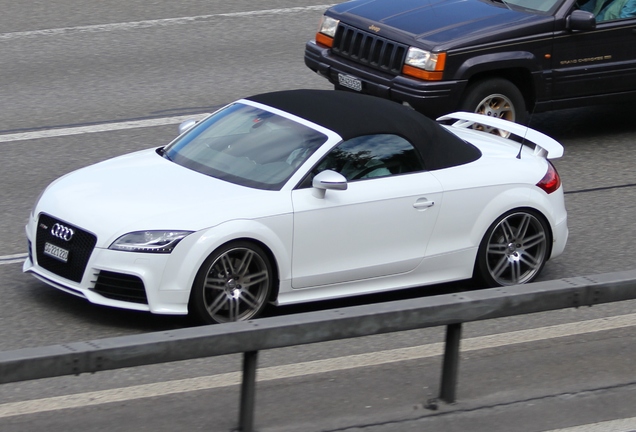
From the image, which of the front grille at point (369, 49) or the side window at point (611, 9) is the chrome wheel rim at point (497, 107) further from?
the side window at point (611, 9)

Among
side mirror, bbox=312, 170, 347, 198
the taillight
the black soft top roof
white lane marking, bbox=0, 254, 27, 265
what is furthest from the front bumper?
the taillight

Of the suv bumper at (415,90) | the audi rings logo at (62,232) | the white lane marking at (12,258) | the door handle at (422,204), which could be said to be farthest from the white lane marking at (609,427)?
the suv bumper at (415,90)

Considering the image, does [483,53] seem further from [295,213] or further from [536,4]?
[295,213]

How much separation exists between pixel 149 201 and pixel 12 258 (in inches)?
66.9

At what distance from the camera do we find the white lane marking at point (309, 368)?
635 cm

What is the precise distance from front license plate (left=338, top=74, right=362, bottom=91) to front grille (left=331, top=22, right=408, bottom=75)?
185mm

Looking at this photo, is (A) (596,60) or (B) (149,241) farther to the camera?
(A) (596,60)

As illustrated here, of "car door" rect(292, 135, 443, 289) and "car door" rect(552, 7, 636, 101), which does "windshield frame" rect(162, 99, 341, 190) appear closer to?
"car door" rect(292, 135, 443, 289)

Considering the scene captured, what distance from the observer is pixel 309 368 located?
701 cm

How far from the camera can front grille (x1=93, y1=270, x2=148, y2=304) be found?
7.32 metres

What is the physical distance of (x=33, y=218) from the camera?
7.96 meters

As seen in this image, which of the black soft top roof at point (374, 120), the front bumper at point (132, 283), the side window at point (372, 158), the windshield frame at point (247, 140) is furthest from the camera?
the black soft top roof at point (374, 120)

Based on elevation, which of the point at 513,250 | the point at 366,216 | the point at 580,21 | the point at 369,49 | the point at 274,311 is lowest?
the point at 274,311

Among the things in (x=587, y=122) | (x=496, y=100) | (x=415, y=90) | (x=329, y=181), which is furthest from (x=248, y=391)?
(x=587, y=122)
